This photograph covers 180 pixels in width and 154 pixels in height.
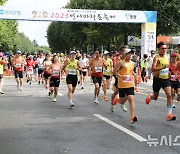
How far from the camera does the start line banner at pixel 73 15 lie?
25828 millimetres

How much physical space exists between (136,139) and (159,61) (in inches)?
109

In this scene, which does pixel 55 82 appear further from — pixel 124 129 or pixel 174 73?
pixel 124 129

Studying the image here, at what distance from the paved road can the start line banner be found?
1424cm

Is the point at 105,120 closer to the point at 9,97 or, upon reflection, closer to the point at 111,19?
the point at 9,97

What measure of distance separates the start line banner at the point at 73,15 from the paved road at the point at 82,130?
1424 centimetres

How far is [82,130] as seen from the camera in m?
8.30

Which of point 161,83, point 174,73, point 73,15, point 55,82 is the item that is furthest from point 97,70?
point 73,15

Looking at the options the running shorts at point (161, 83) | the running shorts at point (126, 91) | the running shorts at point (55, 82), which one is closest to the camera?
the running shorts at point (126, 91)

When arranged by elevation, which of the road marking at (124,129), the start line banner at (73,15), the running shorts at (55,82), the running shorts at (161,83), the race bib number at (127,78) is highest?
the start line banner at (73,15)

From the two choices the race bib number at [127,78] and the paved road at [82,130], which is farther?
the race bib number at [127,78]

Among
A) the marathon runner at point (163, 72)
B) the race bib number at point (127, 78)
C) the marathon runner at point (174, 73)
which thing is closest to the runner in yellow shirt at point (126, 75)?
the race bib number at point (127, 78)

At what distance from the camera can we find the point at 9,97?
15266 millimetres

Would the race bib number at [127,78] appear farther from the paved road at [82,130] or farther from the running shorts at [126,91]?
the paved road at [82,130]

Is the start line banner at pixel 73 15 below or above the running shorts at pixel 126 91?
above
